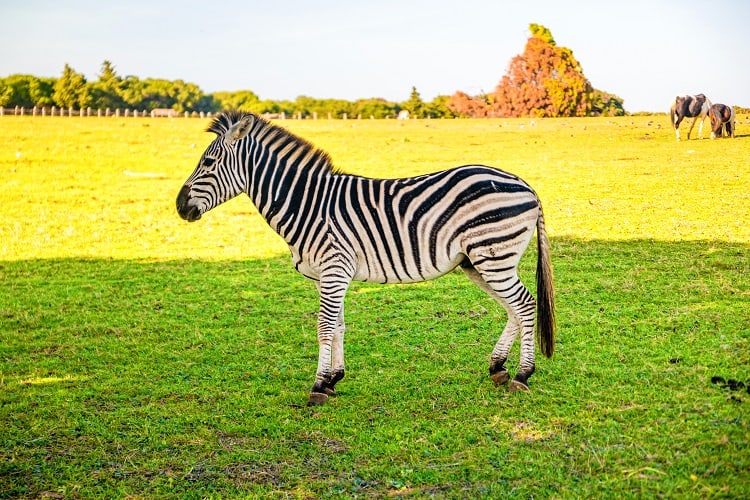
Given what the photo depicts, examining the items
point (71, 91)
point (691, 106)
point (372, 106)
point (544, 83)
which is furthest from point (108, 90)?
point (691, 106)

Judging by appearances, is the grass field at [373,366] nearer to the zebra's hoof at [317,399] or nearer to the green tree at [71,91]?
the zebra's hoof at [317,399]

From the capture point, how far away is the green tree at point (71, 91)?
70562 mm

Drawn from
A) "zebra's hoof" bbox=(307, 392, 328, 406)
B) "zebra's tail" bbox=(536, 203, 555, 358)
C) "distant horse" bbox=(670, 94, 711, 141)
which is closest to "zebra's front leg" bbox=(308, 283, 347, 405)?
"zebra's hoof" bbox=(307, 392, 328, 406)

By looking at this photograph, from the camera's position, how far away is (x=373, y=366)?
8.39 meters

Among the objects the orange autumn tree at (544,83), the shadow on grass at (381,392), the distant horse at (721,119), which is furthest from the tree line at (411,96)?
the distant horse at (721,119)

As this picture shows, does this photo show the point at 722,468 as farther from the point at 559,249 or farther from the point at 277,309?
the point at 559,249

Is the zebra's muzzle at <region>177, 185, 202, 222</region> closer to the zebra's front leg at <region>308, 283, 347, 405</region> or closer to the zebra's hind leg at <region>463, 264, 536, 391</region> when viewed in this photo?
the zebra's front leg at <region>308, 283, 347, 405</region>

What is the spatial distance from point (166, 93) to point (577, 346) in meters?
96.6

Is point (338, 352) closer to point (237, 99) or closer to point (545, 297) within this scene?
point (545, 297)

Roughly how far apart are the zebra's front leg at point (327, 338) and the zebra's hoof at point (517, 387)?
177 cm

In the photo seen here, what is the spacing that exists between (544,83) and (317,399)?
88.6 ft

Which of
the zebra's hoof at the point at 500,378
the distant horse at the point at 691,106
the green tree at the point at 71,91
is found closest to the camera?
the zebra's hoof at the point at 500,378

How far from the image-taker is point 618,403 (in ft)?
21.9

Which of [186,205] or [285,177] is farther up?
[285,177]
